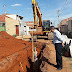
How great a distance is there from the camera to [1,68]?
390 centimetres

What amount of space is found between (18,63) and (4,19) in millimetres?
13441

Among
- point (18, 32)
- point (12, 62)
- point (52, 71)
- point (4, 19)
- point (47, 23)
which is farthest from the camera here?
point (18, 32)

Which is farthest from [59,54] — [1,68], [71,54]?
[1,68]

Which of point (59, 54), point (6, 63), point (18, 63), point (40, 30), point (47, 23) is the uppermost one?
point (47, 23)

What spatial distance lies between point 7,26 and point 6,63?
46.2 feet

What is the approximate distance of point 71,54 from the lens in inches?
193

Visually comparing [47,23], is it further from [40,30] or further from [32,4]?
[32,4]

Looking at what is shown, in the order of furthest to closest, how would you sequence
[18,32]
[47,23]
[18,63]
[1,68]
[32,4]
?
[18,32]
[47,23]
[32,4]
[18,63]
[1,68]

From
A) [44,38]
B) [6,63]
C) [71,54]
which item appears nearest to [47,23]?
[44,38]

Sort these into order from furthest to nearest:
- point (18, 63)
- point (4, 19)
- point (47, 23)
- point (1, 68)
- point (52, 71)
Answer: point (4, 19) → point (47, 23) → point (18, 63) → point (1, 68) → point (52, 71)

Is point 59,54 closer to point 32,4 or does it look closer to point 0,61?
point 0,61

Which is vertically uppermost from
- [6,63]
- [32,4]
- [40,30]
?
[32,4]

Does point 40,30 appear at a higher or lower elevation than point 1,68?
higher

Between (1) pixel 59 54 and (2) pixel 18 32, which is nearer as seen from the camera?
(1) pixel 59 54
